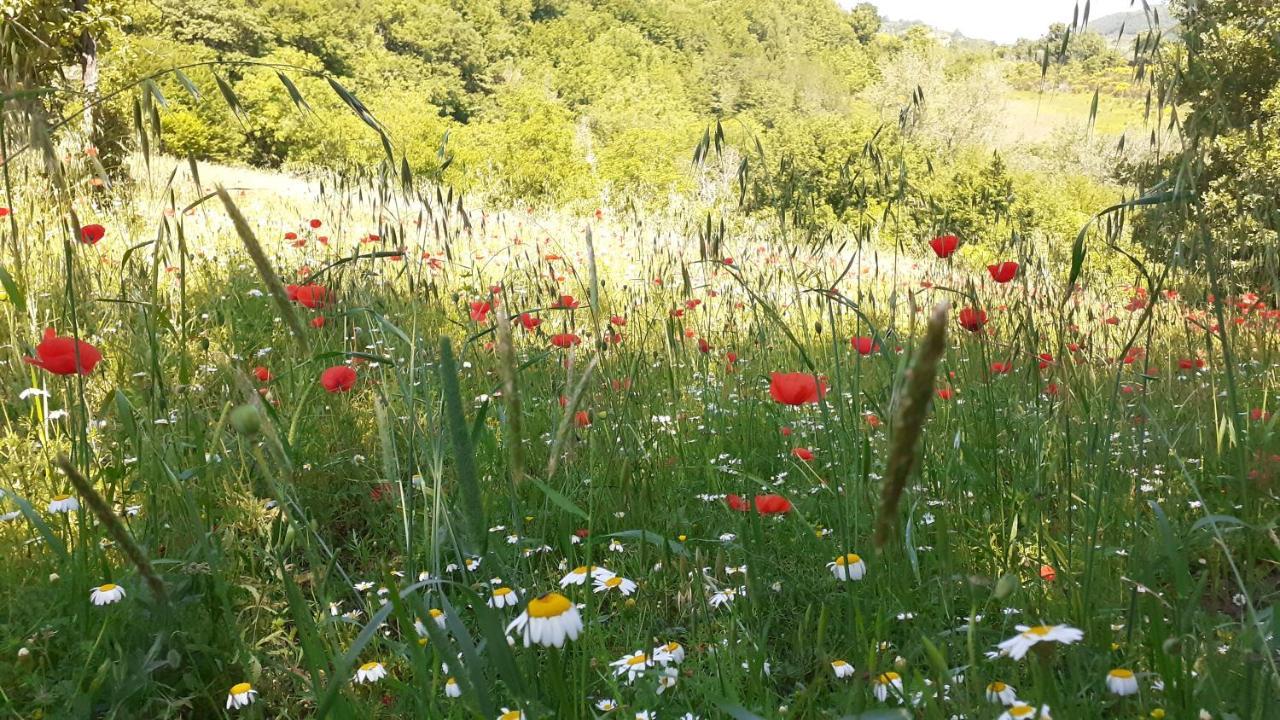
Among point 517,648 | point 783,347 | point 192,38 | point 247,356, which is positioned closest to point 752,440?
point 783,347

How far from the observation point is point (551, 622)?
828 mm

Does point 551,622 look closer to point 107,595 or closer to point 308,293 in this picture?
point 107,595

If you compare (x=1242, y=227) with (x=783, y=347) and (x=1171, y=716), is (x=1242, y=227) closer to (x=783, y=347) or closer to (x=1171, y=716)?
(x=783, y=347)

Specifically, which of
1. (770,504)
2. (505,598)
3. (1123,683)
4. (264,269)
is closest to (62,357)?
(505,598)

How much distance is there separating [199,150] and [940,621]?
28.5 m

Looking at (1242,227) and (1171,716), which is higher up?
(1242,227)

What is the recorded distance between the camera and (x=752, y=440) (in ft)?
8.29

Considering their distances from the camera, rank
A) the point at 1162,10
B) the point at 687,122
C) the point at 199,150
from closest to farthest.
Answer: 1. the point at 1162,10
2. the point at 199,150
3. the point at 687,122

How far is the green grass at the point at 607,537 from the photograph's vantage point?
104 cm

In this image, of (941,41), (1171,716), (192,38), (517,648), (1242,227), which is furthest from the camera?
(941,41)

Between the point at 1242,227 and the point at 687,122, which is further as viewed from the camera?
the point at 687,122

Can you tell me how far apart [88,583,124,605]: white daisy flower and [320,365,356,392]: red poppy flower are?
1.66 ft

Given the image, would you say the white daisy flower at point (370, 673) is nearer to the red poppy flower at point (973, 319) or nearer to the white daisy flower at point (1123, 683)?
the white daisy flower at point (1123, 683)

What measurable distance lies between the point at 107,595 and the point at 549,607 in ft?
3.24
